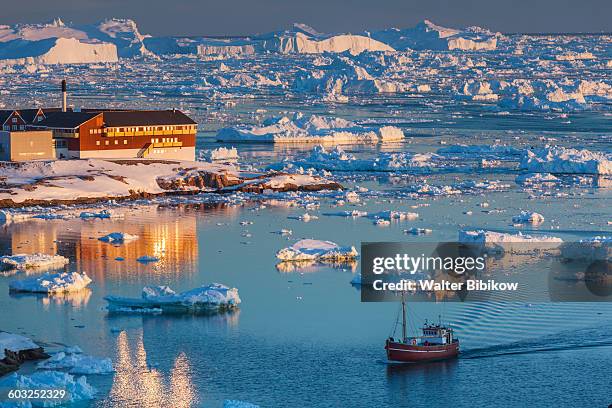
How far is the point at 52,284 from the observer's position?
19.4 metres

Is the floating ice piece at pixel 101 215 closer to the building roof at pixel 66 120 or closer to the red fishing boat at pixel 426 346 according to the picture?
the building roof at pixel 66 120

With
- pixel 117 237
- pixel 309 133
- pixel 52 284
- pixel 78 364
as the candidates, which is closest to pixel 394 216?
pixel 117 237

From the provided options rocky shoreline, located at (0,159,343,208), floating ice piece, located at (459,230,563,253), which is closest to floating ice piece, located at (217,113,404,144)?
rocky shoreline, located at (0,159,343,208)

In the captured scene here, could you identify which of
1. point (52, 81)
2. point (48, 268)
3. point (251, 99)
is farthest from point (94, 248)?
point (52, 81)

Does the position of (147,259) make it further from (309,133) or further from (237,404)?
(309,133)

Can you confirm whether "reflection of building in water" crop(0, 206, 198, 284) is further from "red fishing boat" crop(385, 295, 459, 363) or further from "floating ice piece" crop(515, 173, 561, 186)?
"floating ice piece" crop(515, 173, 561, 186)

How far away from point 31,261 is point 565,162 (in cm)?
1833

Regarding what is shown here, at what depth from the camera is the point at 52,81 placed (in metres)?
91.1

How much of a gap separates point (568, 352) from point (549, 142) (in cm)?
2798

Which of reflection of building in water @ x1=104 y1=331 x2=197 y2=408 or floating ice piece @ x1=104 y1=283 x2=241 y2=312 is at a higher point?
floating ice piece @ x1=104 y1=283 x2=241 y2=312

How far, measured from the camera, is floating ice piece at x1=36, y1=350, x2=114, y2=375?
14.6 meters

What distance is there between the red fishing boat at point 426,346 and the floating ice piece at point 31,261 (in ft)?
26.3

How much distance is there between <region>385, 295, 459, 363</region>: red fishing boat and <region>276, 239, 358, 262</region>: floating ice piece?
601cm

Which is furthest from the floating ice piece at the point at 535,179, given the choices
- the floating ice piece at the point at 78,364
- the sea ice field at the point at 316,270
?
the floating ice piece at the point at 78,364
